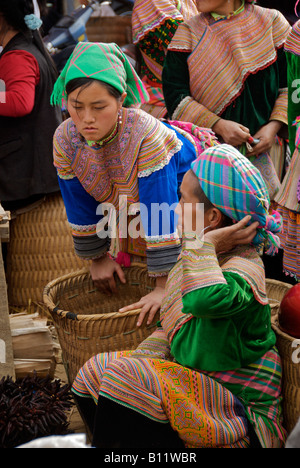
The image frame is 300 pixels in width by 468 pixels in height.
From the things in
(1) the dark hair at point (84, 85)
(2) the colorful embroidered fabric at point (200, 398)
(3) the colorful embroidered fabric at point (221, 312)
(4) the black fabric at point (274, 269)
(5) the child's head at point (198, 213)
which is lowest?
(4) the black fabric at point (274, 269)

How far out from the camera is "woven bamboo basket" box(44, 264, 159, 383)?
9.35 feet

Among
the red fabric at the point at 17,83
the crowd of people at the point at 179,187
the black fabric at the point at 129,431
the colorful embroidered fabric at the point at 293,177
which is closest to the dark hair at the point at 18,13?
the crowd of people at the point at 179,187

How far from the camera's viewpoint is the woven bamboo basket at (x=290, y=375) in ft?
7.71

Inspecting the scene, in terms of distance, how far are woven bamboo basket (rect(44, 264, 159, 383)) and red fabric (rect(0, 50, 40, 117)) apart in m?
1.15

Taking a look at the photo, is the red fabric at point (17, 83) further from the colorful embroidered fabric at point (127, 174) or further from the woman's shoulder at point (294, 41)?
the woman's shoulder at point (294, 41)

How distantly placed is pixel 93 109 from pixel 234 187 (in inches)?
33.8

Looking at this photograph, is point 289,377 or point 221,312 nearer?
point 221,312

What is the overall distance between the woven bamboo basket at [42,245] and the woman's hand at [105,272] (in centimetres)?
90

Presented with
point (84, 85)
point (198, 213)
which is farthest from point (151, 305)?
point (84, 85)

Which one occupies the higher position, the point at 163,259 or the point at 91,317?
the point at 163,259

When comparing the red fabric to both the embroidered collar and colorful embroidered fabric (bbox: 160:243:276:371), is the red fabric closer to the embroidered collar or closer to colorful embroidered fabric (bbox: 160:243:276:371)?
the embroidered collar

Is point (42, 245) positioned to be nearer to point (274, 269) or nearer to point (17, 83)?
point (17, 83)

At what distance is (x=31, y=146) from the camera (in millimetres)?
4074

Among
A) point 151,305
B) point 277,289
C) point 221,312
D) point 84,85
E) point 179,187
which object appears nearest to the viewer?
point 221,312
